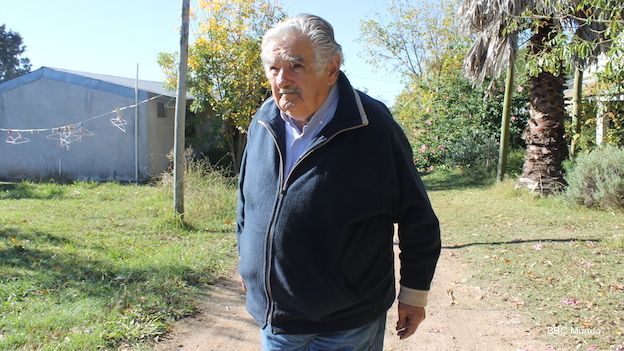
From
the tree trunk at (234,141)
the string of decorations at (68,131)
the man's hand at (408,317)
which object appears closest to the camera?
the man's hand at (408,317)

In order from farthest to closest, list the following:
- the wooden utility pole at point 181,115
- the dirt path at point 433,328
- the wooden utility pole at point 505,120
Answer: the wooden utility pole at point 505,120
the wooden utility pole at point 181,115
the dirt path at point 433,328

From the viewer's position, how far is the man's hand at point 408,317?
2145mm

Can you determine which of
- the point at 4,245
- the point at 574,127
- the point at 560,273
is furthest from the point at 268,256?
the point at 574,127

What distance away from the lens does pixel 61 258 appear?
618cm

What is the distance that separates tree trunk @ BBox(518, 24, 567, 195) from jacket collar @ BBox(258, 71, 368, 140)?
1067 cm

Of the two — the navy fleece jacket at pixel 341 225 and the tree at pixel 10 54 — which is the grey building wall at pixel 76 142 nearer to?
the navy fleece jacket at pixel 341 225

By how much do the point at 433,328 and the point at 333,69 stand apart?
10.1ft

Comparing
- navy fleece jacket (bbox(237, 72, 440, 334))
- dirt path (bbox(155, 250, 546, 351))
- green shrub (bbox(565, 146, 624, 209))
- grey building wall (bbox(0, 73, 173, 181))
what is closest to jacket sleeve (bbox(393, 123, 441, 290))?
→ navy fleece jacket (bbox(237, 72, 440, 334))

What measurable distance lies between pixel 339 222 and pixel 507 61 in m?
11.0

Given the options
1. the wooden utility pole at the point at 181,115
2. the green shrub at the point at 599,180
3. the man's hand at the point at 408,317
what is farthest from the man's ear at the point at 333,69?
the green shrub at the point at 599,180

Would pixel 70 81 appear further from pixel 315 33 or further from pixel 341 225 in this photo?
pixel 341 225

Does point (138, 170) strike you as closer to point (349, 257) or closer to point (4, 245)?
point (4, 245)

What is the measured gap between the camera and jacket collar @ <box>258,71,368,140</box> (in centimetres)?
196

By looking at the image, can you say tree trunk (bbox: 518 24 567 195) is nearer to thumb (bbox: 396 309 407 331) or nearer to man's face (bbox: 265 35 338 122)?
thumb (bbox: 396 309 407 331)
